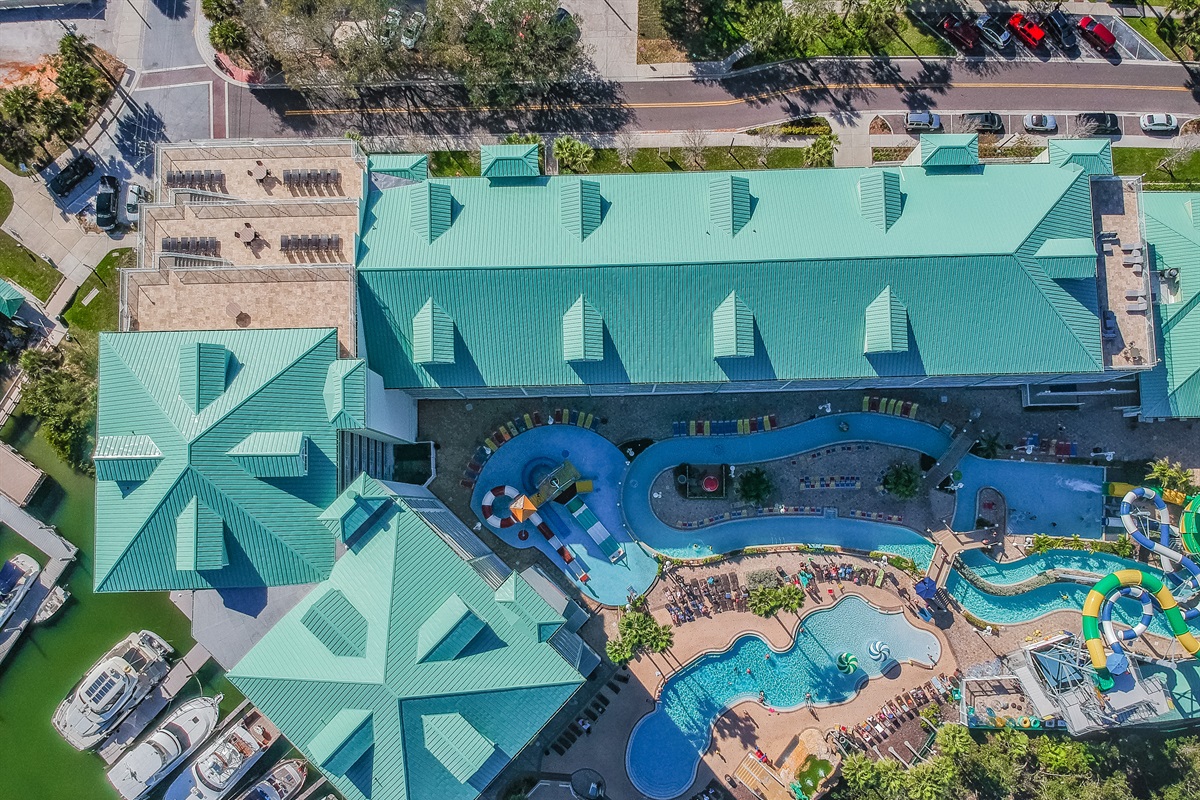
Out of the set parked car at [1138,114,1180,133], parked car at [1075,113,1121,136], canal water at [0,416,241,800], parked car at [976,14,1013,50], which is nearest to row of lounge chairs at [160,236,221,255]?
canal water at [0,416,241,800]

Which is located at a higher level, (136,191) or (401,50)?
(401,50)

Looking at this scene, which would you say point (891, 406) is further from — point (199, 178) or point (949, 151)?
point (199, 178)

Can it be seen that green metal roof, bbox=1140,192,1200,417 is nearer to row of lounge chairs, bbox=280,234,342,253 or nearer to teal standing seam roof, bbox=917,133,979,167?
teal standing seam roof, bbox=917,133,979,167

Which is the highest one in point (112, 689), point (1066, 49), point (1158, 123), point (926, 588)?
point (1066, 49)

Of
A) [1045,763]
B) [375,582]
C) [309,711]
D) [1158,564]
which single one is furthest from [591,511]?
[1158,564]

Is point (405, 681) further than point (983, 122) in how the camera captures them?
No

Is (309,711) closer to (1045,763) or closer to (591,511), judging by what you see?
(591,511)

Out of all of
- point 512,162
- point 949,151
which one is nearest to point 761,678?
point 949,151

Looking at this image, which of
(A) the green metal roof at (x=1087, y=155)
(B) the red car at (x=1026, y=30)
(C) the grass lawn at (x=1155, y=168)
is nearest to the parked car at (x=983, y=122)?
(B) the red car at (x=1026, y=30)
